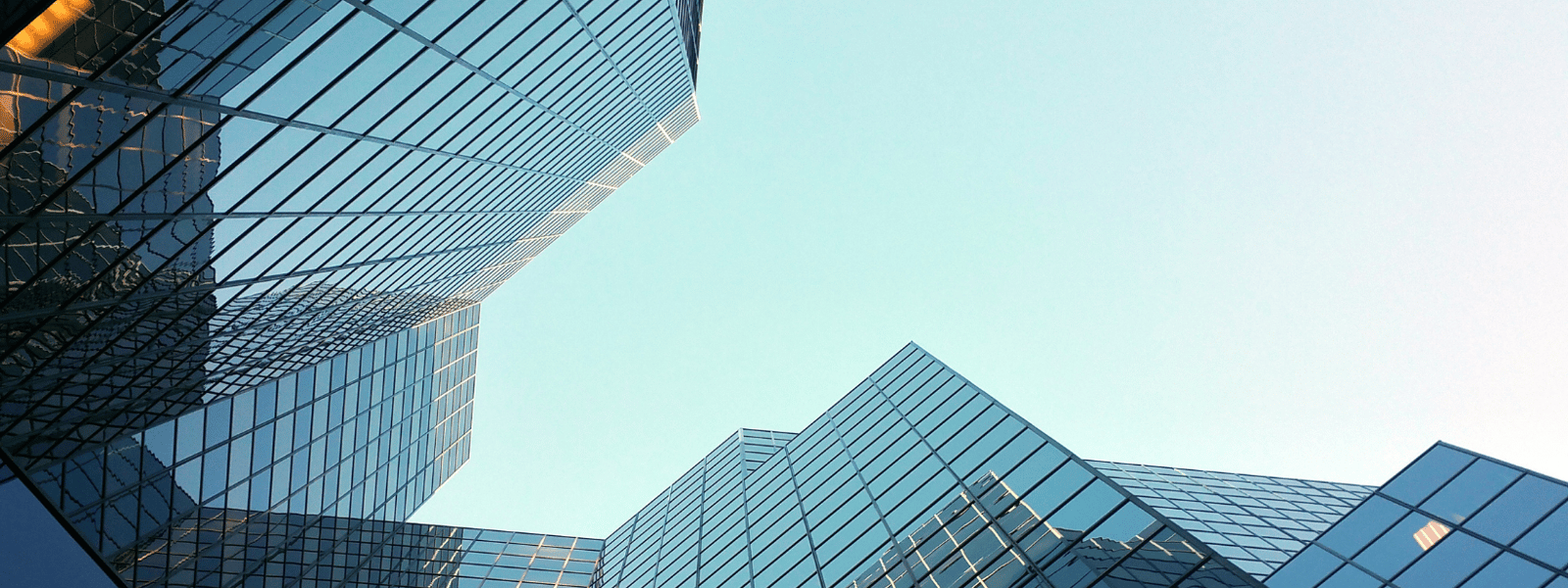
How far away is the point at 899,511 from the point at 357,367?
751 inches

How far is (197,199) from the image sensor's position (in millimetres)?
12969

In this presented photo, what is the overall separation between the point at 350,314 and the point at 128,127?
Answer: 61.3 ft

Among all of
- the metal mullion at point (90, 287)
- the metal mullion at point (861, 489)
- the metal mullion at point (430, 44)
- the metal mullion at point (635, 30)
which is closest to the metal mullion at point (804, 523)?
the metal mullion at point (861, 489)

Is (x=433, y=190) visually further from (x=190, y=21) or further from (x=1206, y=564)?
(x=1206, y=564)

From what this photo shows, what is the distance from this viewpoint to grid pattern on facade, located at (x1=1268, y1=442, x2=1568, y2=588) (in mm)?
16453

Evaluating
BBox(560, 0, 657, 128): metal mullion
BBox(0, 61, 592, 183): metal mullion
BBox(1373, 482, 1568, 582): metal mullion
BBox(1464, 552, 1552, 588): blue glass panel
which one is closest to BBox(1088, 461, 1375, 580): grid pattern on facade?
BBox(1373, 482, 1568, 582): metal mullion

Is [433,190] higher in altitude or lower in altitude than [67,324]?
higher

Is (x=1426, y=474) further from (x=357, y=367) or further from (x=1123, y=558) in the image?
(x=357, y=367)

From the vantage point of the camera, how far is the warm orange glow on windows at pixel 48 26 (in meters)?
8.00

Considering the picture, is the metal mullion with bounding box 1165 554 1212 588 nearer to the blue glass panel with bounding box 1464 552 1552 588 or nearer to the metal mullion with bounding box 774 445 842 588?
the blue glass panel with bounding box 1464 552 1552 588

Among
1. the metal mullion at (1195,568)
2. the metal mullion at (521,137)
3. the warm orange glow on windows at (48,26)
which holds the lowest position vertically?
the metal mullion at (1195,568)

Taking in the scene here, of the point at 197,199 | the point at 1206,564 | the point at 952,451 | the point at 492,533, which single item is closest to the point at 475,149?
the point at 197,199

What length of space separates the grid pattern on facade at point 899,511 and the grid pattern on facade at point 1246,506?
26.9 ft

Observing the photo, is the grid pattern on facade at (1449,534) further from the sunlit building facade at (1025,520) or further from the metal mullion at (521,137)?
the metal mullion at (521,137)
